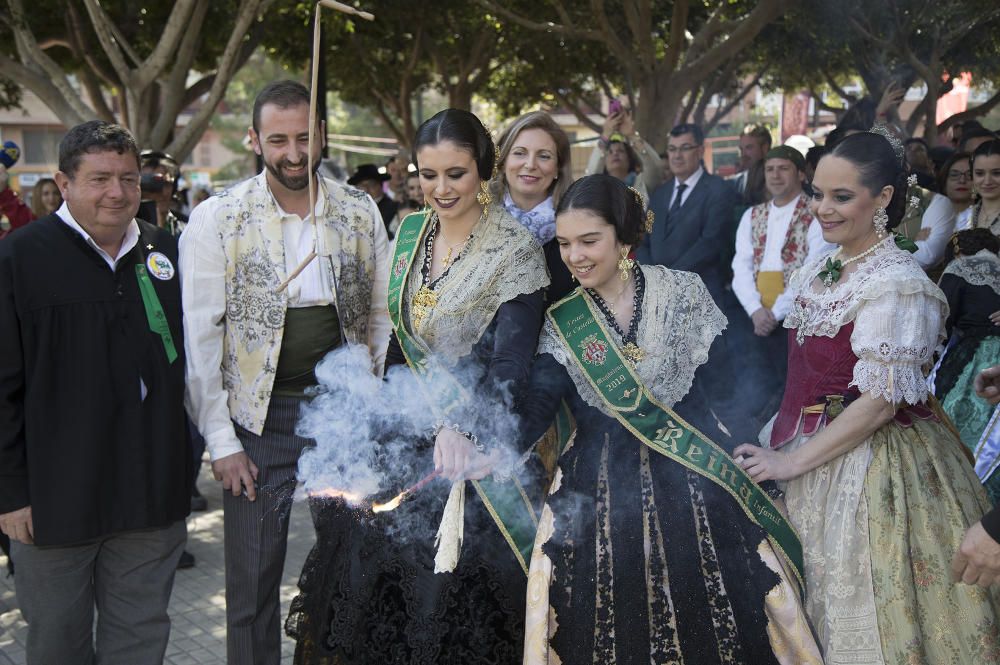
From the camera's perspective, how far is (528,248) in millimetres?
2994

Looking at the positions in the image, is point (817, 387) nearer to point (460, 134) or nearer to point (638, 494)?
point (638, 494)

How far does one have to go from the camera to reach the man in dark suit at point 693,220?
631cm

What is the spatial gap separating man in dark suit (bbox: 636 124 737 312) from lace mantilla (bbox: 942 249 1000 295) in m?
1.80

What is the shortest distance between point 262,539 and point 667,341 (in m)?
1.54

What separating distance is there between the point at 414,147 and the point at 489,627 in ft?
4.97

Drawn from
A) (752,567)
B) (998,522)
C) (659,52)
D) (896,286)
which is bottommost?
(752,567)

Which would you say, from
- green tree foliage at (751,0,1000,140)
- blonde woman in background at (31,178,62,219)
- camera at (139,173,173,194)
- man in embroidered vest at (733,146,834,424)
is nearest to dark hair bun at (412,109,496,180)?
man in embroidered vest at (733,146,834,424)

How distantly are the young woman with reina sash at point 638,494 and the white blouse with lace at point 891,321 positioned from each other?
0.41 meters

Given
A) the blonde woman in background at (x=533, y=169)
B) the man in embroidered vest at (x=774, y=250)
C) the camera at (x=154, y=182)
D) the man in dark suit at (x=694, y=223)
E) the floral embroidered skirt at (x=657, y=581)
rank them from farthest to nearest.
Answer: the man in dark suit at (x=694, y=223) < the man in embroidered vest at (x=774, y=250) < the camera at (x=154, y=182) < the blonde woman in background at (x=533, y=169) < the floral embroidered skirt at (x=657, y=581)

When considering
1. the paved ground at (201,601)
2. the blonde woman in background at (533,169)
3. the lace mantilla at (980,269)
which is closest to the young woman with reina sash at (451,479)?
the blonde woman in background at (533,169)

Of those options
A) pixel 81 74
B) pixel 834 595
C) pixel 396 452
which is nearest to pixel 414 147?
pixel 396 452

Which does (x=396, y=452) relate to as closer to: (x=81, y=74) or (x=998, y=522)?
(x=998, y=522)

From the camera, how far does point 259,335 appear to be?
3170 mm

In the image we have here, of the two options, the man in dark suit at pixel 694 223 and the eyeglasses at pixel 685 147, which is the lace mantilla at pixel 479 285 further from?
the eyeglasses at pixel 685 147
